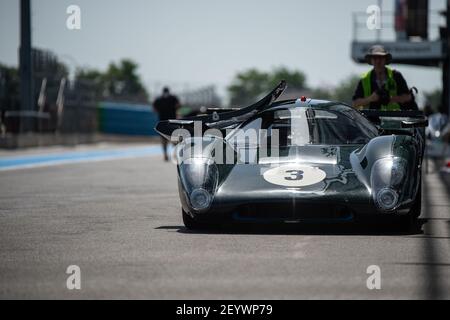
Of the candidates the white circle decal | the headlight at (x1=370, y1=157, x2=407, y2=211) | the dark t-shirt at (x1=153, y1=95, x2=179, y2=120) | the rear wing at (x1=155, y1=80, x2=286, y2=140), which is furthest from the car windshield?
the dark t-shirt at (x1=153, y1=95, x2=179, y2=120)

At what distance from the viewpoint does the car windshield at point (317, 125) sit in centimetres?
861

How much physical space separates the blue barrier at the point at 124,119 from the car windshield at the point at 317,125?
30.9m

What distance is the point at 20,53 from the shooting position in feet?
92.8

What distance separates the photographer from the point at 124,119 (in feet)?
142

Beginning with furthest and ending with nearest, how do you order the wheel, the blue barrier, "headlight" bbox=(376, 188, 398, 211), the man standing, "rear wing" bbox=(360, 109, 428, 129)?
the blue barrier → the man standing → "rear wing" bbox=(360, 109, 428, 129) → the wheel → "headlight" bbox=(376, 188, 398, 211)

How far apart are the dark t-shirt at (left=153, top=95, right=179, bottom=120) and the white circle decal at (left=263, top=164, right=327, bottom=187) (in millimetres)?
14730

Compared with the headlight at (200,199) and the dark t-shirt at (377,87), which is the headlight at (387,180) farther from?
the dark t-shirt at (377,87)

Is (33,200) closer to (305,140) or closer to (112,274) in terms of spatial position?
(305,140)

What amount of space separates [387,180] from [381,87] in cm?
349

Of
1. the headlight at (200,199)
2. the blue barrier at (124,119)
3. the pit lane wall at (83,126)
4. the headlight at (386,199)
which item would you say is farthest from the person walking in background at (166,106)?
the blue barrier at (124,119)

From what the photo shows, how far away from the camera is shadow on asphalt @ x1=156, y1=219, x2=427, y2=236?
7742mm

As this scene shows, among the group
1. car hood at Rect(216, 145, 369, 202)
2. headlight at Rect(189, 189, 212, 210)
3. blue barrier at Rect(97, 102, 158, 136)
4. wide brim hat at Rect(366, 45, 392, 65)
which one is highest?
wide brim hat at Rect(366, 45, 392, 65)

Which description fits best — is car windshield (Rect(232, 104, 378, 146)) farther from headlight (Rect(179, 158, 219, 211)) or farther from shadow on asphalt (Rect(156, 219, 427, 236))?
headlight (Rect(179, 158, 219, 211))
